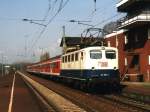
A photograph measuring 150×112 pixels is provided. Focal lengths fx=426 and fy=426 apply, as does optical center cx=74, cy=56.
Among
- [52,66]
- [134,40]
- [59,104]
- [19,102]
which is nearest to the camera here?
[59,104]

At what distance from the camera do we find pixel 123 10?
158 ft

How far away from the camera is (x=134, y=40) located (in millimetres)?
46250

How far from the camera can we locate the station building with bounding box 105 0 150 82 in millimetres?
42156

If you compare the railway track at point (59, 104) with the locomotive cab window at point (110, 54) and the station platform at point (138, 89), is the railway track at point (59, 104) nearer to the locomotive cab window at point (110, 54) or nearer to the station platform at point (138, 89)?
the locomotive cab window at point (110, 54)

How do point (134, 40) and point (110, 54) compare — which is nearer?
point (110, 54)

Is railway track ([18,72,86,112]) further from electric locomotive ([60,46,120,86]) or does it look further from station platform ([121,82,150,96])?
station platform ([121,82,150,96])

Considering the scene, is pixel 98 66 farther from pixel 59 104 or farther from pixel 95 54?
pixel 59 104

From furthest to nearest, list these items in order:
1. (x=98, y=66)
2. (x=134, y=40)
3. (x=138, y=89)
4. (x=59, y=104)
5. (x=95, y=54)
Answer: (x=134, y=40)
(x=138, y=89)
(x=95, y=54)
(x=98, y=66)
(x=59, y=104)

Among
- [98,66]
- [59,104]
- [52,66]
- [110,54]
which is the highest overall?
[110,54]

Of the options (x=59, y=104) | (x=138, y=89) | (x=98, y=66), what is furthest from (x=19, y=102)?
(x=138, y=89)

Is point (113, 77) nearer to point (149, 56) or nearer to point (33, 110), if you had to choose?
point (33, 110)

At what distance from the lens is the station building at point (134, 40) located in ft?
138

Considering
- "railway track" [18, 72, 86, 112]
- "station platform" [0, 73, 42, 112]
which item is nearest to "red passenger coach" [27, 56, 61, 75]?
"station platform" [0, 73, 42, 112]

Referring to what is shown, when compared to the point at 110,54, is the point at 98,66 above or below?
below
